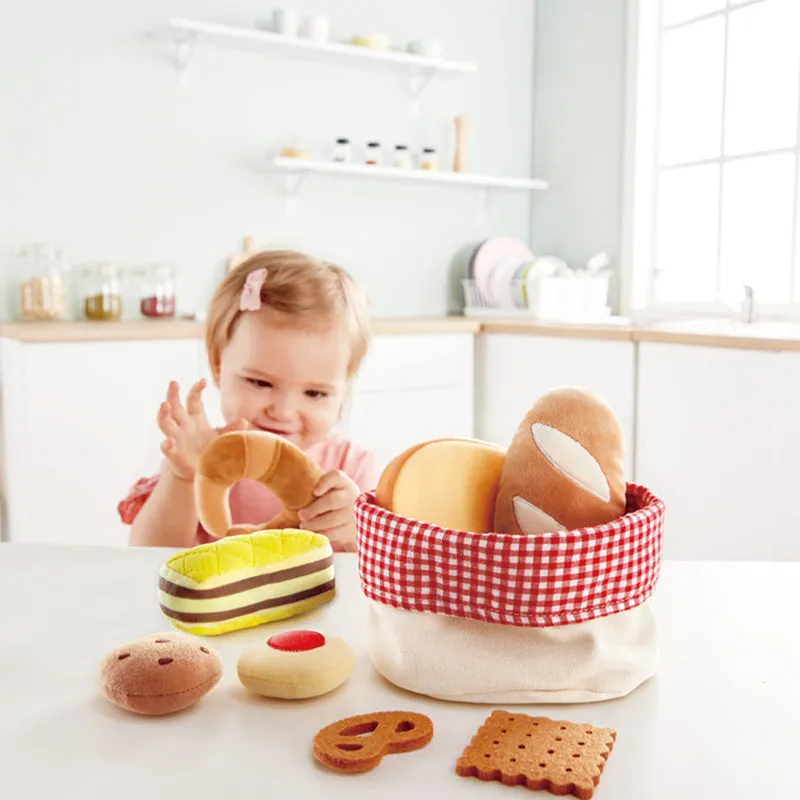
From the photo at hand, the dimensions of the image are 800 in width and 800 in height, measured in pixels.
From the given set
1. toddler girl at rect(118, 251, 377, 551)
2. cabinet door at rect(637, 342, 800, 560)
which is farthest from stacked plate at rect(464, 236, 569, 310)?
toddler girl at rect(118, 251, 377, 551)

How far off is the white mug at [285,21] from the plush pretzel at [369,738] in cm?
306

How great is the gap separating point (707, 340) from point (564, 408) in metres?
2.07

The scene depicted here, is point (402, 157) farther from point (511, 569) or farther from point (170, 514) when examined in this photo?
point (511, 569)

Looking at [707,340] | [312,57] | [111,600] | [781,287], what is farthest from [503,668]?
[312,57]

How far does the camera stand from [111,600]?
0.61 metres

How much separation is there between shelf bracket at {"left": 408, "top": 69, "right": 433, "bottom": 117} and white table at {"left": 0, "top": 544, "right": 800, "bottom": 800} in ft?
10.5

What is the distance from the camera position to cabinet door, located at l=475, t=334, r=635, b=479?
271 centimetres

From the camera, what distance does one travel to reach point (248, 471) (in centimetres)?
69

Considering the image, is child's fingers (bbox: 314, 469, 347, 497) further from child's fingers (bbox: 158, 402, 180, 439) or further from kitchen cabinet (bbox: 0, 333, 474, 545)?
kitchen cabinet (bbox: 0, 333, 474, 545)

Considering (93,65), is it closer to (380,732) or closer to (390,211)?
(390,211)

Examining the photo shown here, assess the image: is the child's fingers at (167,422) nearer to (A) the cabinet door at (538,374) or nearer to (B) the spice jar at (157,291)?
(A) the cabinet door at (538,374)

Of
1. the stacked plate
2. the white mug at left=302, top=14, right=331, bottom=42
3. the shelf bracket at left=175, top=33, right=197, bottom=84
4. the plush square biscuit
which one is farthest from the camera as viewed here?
the stacked plate

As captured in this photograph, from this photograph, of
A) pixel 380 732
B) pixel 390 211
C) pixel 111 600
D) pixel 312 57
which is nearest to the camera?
pixel 380 732

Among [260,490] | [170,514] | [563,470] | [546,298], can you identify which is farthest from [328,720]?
[546,298]
